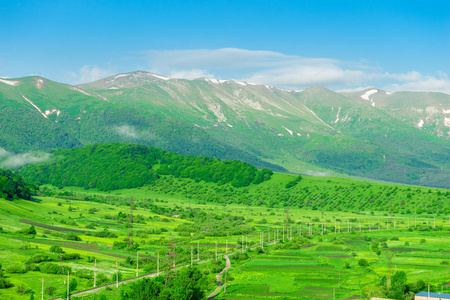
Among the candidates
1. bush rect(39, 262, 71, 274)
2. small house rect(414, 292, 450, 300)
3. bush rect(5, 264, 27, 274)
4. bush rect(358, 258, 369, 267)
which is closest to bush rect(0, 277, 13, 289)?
bush rect(5, 264, 27, 274)

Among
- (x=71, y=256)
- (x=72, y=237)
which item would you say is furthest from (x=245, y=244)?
(x=71, y=256)

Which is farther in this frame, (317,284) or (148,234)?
(148,234)

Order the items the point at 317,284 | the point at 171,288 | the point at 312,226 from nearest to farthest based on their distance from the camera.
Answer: the point at 171,288, the point at 317,284, the point at 312,226

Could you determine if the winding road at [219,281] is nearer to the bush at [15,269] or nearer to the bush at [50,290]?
the bush at [50,290]

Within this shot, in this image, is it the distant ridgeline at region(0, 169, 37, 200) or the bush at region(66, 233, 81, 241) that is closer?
the bush at region(66, 233, 81, 241)

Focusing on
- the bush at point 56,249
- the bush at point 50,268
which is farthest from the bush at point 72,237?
the bush at point 50,268

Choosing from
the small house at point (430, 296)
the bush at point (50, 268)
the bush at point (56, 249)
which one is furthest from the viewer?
the bush at point (56, 249)

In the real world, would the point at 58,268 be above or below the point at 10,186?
below

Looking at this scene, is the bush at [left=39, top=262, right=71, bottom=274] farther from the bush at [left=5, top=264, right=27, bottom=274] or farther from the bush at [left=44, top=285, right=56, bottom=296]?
the bush at [left=44, top=285, right=56, bottom=296]

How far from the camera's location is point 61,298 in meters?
68.3

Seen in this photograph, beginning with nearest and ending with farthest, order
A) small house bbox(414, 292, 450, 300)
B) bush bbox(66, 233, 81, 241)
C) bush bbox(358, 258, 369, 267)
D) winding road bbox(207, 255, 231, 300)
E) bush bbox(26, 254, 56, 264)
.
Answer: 1. small house bbox(414, 292, 450, 300)
2. winding road bbox(207, 255, 231, 300)
3. bush bbox(26, 254, 56, 264)
4. bush bbox(358, 258, 369, 267)
5. bush bbox(66, 233, 81, 241)

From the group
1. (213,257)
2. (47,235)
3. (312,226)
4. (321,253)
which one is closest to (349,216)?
(312,226)

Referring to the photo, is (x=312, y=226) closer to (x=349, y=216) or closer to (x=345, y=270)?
(x=349, y=216)

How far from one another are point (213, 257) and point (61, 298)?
39.5 metres
